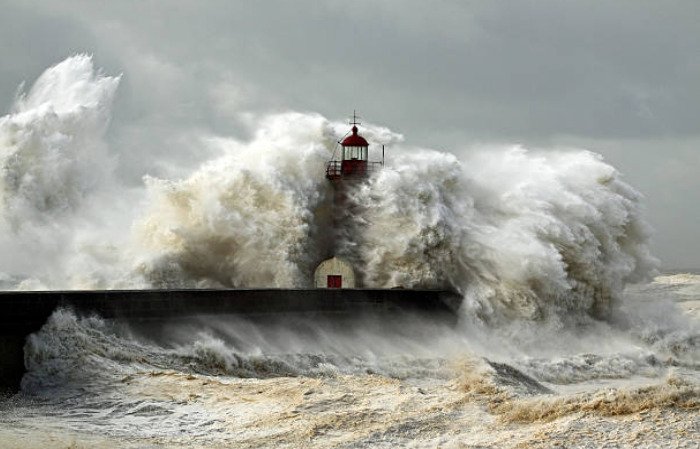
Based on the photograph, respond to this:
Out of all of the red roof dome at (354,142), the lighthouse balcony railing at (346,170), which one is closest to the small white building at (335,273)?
the lighthouse balcony railing at (346,170)

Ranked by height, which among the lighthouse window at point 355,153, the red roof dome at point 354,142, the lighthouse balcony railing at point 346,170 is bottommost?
the lighthouse balcony railing at point 346,170

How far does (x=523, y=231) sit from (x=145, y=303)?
883 centimetres

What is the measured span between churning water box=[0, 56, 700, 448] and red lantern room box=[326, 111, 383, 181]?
295 millimetres

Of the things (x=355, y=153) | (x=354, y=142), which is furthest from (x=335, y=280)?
(x=354, y=142)

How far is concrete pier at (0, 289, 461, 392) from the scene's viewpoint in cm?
1009

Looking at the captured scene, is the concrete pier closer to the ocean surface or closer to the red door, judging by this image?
the ocean surface

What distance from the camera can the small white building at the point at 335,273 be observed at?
18.0 metres

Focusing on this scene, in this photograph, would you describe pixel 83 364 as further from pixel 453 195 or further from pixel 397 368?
pixel 453 195

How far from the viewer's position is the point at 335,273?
18.1 meters

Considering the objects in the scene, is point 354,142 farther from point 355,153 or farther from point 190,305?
point 190,305

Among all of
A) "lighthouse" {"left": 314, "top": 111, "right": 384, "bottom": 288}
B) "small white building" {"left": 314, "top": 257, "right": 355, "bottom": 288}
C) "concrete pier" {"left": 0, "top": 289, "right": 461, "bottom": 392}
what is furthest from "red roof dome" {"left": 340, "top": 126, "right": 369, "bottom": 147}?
"concrete pier" {"left": 0, "top": 289, "right": 461, "bottom": 392}

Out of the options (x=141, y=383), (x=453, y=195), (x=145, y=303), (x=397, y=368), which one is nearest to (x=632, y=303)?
(x=453, y=195)

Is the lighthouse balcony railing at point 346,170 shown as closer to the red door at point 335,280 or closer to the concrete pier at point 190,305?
the red door at point 335,280

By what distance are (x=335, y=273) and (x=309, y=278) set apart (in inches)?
19.1
